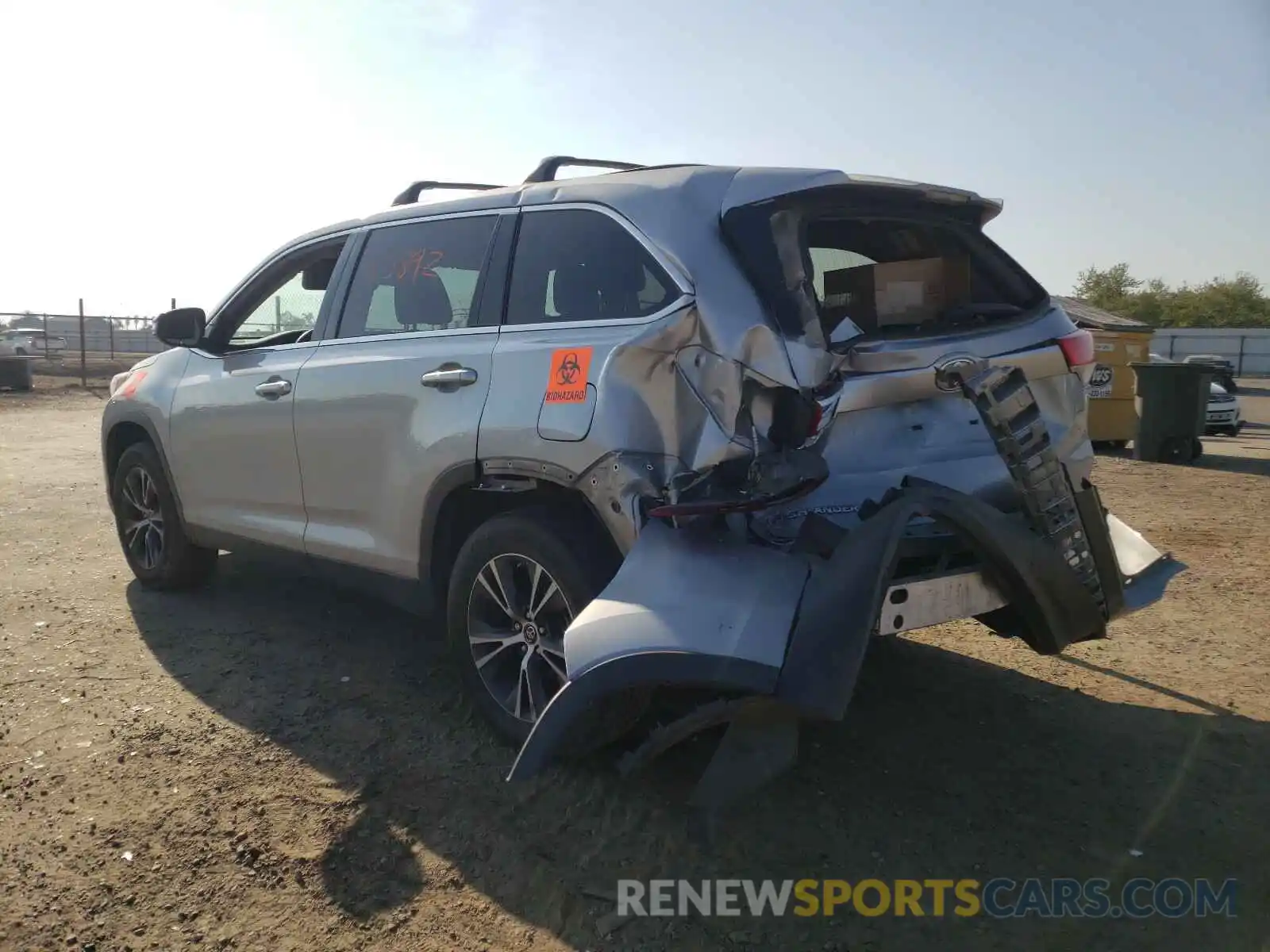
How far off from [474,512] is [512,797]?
1075 millimetres

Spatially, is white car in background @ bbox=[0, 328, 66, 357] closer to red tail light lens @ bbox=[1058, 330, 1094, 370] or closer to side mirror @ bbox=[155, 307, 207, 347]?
side mirror @ bbox=[155, 307, 207, 347]

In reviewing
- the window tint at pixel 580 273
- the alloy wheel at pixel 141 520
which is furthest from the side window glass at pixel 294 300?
the window tint at pixel 580 273

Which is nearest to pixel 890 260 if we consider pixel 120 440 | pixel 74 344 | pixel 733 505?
pixel 733 505

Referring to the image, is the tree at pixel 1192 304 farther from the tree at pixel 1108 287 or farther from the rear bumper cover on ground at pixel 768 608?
the rear bumper cover on ground at pixel 768 608

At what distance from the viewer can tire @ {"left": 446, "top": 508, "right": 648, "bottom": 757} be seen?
324 cm

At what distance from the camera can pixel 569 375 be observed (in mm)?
3297

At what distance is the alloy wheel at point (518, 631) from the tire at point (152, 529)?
255 cm

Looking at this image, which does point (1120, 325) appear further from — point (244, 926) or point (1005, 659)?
point (244, 926)

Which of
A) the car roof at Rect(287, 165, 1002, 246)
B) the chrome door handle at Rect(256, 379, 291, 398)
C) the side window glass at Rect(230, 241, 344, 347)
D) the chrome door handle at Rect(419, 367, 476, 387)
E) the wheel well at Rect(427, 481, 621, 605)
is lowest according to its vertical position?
the wheel well at Rect(427, 481, 621, 605)

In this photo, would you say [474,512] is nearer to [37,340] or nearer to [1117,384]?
[1117,384]

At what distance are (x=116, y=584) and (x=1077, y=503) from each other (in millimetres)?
5217

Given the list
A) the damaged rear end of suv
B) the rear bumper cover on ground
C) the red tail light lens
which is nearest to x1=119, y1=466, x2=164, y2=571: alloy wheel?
the damaged rear end of suv

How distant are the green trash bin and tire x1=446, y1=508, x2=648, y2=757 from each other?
35.7ft

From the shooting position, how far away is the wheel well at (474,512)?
3436mm
